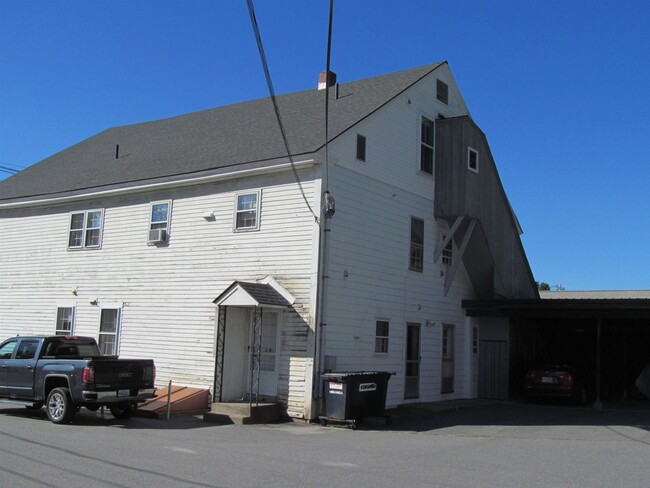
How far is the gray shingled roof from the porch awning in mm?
3171

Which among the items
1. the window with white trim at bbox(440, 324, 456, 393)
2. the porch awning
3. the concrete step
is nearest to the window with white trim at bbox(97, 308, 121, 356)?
the porch awning

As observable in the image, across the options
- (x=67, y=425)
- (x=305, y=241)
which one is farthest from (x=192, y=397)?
(x=305, y=241)

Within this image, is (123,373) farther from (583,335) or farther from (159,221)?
(583,335)

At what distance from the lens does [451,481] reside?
8.51 meters

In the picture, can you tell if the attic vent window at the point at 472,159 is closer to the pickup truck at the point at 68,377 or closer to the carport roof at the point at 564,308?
the carport roof at the point at 564,308

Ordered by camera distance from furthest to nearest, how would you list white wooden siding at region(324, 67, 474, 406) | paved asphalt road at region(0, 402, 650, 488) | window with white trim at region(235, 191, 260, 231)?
window with white trim at region(235, 191, 260, 231) → white wooden siding at region(324, 67, 474, 406) → paved asphalt road at region(0, 402, 650, 488)

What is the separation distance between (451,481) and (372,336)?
27.8 ft

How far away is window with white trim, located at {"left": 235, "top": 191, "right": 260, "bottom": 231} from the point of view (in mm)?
16711

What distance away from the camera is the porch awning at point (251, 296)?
14875mm

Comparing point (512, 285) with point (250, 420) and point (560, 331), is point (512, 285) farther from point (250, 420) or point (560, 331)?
point (250, 420)

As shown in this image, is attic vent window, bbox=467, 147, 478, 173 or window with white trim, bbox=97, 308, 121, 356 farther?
attic vent window, bbox=467, 147, 478, 173

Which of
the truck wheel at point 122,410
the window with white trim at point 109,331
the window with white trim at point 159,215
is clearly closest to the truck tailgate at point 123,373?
the truck wheel at point 122,410

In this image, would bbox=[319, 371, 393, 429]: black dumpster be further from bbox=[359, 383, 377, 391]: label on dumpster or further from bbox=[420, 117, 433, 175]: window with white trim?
bbox=[420, 117, 433, 175]: window with white trim

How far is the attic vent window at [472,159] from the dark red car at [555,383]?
21.1ft
